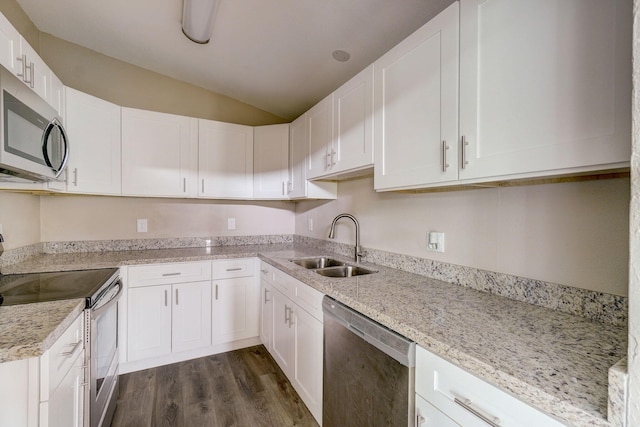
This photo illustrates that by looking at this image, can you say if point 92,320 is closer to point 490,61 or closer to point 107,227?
point 107,227

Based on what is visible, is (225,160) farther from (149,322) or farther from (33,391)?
(33,391)

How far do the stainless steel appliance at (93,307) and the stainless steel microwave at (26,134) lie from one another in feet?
1.83

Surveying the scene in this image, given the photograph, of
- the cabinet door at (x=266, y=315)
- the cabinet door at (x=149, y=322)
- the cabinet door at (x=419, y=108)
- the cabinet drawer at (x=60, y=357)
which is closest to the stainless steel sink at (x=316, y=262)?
the cabinet door at (x=266, y=315)

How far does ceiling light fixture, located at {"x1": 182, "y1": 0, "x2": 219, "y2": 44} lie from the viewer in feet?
5.49

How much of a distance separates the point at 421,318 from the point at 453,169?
59cm

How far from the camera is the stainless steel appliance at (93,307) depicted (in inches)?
51.8

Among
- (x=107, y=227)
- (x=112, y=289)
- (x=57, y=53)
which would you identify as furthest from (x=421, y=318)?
(x=57, y=53)

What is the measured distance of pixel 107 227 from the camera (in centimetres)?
254

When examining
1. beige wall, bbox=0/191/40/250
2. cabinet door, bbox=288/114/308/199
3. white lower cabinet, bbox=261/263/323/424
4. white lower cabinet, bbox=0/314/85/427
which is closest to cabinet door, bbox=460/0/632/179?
white lower cabinet, bbox=261/263/323/424

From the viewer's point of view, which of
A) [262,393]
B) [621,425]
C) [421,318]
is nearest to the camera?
[621,425]

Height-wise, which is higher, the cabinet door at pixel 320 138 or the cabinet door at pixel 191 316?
the cabinet door at pixel 320 138

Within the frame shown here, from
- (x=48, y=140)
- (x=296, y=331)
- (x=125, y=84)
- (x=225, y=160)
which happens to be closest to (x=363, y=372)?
(x=296, y=331)

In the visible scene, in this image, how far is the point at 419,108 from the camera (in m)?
1.31

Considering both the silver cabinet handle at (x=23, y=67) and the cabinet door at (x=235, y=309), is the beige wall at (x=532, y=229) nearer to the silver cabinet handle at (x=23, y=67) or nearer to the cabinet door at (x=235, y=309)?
the cabinet door at (x=235, y=309)
